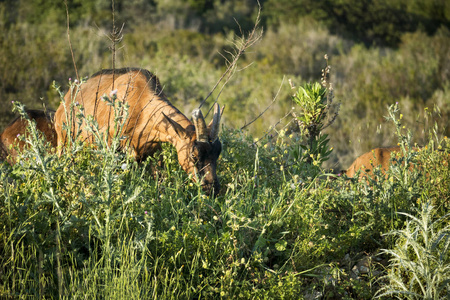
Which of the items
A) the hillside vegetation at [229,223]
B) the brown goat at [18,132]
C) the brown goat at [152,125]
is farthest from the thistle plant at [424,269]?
the brown goat at [18,132]

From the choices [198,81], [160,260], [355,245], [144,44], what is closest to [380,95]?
[198,81]

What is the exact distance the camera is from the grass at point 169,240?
322 centimetres

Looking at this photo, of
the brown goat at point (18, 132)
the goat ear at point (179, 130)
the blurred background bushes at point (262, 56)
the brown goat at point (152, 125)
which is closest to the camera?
the brown goat at point (152, 125)

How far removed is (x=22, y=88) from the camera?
12852 mm

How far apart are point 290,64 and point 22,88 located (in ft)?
35.1

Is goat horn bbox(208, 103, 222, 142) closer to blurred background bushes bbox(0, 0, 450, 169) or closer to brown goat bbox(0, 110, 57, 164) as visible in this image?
blurred background bushes bbox(0, 0, 450, 169)

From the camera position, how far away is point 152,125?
229 inches

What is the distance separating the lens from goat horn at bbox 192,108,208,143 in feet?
16.3

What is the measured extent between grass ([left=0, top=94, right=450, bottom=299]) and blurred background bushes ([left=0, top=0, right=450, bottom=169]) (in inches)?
139

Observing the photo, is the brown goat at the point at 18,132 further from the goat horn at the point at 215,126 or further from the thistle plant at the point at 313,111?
the thistle plant at the point at 313,111

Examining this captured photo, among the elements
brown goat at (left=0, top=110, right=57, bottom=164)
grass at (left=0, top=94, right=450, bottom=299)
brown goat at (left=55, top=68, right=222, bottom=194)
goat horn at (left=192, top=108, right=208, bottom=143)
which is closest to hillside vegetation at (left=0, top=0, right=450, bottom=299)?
grass at (left=0, top=94, right=450, bottom=299)

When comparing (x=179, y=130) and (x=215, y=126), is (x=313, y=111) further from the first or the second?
(x=179, y=130)

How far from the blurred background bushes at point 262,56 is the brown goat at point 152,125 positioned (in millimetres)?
1759

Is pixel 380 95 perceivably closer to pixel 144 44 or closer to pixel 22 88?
pixel 144 44
